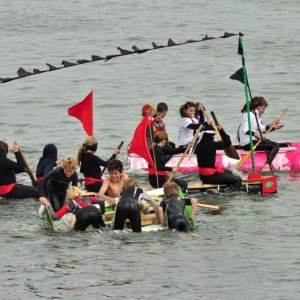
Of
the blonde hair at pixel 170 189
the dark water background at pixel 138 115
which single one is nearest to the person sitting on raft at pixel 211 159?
the dark water background at pixel 138 115

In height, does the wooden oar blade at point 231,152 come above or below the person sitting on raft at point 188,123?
below

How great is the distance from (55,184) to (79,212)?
1291 mm

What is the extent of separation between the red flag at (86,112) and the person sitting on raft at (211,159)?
235 centimetres

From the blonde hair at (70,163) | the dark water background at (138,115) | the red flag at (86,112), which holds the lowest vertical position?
the dark water background at (138,115)

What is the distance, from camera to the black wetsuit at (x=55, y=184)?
82.6 feet

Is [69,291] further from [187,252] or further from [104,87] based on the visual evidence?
[104,87]

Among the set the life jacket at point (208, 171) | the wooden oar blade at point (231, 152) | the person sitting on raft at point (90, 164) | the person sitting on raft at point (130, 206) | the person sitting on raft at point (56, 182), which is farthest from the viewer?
the wooden oar blade at point (231, 152)

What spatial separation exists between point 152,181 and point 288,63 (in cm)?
1915

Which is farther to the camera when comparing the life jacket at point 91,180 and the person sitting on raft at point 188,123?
the person sitting on raft at point 188,123

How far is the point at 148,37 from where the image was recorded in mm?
50125

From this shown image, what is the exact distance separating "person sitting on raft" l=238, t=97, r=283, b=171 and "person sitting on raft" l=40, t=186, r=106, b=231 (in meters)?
6.81

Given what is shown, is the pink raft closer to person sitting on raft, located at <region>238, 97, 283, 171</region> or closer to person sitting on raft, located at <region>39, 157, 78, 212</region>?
person sitting on raft, located at <region>238, 97, 283, 171</region>

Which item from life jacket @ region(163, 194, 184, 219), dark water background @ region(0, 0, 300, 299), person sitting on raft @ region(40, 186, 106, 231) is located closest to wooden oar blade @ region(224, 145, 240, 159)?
dark water background @ region(0, 0, 300, 299)

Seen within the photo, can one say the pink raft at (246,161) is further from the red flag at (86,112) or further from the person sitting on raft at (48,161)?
the person sitting on raft at (48,161)
